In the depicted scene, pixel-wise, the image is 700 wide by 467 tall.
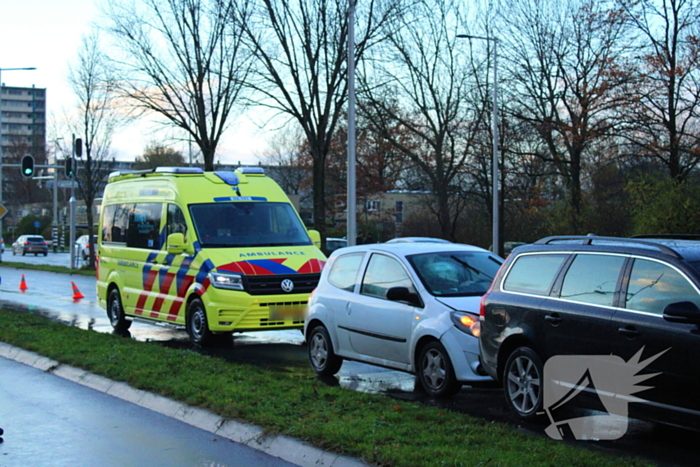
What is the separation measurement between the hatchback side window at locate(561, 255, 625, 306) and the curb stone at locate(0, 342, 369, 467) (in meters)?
2.50

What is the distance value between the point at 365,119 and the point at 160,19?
12.5m

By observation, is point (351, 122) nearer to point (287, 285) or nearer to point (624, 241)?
point (287, 285)

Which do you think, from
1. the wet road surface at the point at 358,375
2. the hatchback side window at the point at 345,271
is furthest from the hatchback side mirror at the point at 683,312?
the hatchback side window at the point at 345,271

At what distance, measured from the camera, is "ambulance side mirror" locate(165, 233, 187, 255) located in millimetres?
13594

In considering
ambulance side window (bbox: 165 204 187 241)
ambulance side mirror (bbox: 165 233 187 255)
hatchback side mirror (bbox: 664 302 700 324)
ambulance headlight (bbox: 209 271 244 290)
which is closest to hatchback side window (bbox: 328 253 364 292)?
ambulance headlight (bbox: 209 271 244 290)

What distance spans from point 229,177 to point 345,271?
4677 millimetres

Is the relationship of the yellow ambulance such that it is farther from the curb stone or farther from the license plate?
the curb stone

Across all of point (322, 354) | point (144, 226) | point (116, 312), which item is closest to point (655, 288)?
point (322, 354)

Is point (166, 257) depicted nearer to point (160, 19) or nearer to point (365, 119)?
point (160, 19)

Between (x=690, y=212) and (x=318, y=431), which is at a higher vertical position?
(x=690, y=212)

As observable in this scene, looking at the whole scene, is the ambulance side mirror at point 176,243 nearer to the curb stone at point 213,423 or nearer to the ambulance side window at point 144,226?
the ambulance side window at point 144,226

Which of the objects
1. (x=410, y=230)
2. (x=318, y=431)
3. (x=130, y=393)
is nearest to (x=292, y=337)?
(x=130, y=393)

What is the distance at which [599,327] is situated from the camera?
22.8 ft

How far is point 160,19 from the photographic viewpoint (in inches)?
1139
